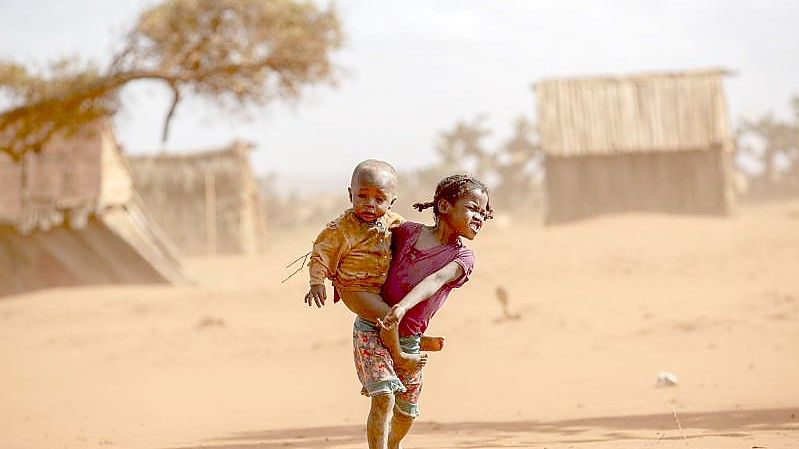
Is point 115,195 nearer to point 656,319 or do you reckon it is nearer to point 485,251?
point 485,251

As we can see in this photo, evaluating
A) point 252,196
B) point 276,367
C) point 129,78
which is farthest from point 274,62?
point 252,196

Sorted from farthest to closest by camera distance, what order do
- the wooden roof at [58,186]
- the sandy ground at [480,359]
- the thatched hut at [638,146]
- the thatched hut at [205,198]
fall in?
1. the thatched hut at [205,198]
2. the thatched hut at [638,146]
3. the wooden roof at [58,186]
4. the sandy ground at [480,359]

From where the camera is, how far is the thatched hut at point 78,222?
1900 cm

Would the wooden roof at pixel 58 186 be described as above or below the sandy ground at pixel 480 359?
above

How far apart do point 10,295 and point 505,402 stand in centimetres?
1369

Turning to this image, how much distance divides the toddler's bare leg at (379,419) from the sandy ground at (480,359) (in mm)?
1604

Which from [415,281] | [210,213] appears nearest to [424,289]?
[415,281]

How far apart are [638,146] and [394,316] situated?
77.6ft

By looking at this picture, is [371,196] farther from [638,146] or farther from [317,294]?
[638,146]

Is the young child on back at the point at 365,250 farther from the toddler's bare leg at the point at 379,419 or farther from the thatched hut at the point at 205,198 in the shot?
the thatched hut at the point at 205,198

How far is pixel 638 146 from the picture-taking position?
27328mm

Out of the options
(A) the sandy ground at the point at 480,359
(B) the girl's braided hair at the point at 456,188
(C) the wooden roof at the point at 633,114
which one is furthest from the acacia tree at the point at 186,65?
(C) the wooden roof at the point at 633,114

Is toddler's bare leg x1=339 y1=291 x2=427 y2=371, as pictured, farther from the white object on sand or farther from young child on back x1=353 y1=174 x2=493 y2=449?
the white object on sand

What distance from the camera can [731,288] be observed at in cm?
1515
